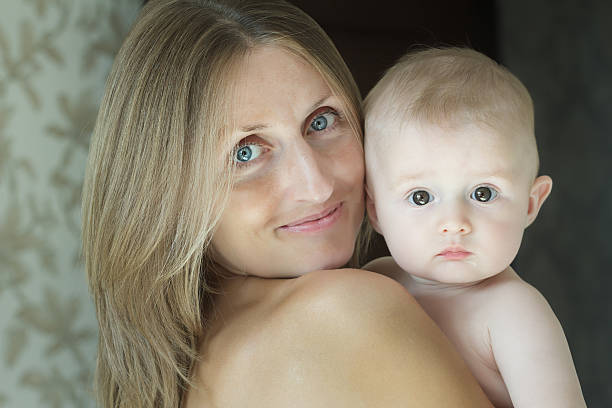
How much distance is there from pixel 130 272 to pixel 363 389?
0.52m

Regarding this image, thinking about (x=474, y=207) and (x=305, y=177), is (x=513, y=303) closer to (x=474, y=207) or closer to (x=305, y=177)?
(x=474, y=207)

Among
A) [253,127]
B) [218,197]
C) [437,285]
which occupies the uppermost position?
[253,127]

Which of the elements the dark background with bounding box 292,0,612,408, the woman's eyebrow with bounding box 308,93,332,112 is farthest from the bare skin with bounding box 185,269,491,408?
the dark background with bounding box 292,0,612,408

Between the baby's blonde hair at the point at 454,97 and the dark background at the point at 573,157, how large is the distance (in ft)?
5.52

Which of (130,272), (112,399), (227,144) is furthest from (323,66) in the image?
(112,399)

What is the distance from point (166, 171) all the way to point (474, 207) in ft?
1.80

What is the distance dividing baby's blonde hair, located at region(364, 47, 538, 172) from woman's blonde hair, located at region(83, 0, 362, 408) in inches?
5.6

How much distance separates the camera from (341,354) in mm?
1213

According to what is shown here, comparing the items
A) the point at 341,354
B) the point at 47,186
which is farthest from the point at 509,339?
the point at 47,186

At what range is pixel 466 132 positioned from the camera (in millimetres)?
1298

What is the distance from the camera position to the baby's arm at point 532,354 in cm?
120

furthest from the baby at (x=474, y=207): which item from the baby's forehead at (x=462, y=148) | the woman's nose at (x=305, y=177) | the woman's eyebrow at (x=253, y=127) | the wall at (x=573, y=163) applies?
the wall at (x=573, y=163)

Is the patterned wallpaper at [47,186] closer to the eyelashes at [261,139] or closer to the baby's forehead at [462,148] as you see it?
the eyelashes at [261,139]

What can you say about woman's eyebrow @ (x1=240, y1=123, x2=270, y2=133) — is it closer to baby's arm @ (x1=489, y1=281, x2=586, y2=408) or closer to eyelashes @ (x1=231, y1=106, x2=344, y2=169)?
eyelashes @ (x1=231, y1=106, x2=344, y2=169)
